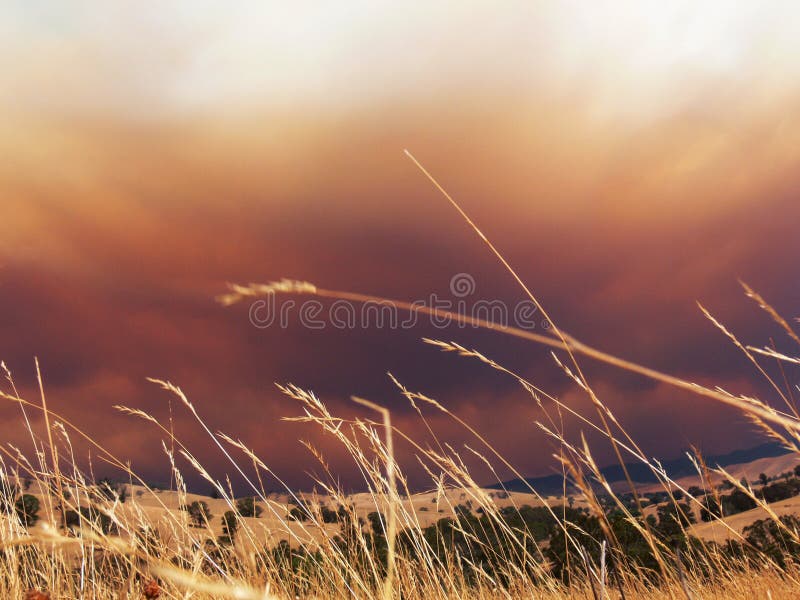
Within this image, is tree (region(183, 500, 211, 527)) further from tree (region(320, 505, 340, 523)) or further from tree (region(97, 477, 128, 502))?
tree (region(320, 505, 340, 523))

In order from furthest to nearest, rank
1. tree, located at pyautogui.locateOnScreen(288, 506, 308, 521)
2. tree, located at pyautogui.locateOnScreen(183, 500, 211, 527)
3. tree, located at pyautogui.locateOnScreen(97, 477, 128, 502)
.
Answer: tree, located at pyautogui.locateOnScreen(183, 500, 211, 527)
tree, located at pyautogui.locateOnScreen(97, 477, 128, 502)
tree, located at pyautogui.locateOnScreen(288, 506, 308, 521)

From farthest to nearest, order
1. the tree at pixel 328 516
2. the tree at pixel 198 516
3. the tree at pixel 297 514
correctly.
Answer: the tree at pixel 328 516, the tree at pixel 198 516, the tree at pixel 297 514

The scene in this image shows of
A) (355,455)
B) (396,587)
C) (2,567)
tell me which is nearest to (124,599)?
(355,455)

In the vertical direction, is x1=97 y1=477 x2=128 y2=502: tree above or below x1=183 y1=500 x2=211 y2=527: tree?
above

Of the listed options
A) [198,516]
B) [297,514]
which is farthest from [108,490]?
[297,514]

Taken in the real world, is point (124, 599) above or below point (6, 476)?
below

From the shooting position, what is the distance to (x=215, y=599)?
2.35 metres

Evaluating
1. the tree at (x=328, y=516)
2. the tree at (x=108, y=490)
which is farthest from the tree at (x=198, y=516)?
the tree at (x=328, y=516)

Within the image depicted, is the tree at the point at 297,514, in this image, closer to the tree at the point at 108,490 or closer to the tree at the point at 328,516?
the tree at the point at 328,516

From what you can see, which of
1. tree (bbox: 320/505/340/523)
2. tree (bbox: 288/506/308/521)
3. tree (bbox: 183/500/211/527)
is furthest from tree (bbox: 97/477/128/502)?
tree (bbox: 320/505/340/523)

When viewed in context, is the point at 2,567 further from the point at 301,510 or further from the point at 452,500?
the point at 452,500

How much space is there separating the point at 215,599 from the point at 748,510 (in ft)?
180

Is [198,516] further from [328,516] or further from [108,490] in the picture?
[328,516]

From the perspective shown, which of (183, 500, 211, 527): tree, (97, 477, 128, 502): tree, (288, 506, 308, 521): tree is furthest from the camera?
(183, 500, 211, 527): tree
